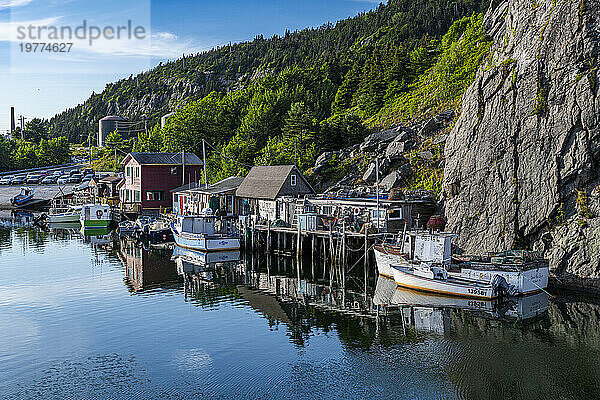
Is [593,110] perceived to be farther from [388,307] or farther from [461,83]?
[461,83]

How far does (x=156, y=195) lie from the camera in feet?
267

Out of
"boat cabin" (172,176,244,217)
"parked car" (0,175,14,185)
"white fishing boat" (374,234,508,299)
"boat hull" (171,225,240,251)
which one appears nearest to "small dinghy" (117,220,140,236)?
"boat cabin" (172,176,244,217)

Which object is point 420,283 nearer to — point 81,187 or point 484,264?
point 484,264

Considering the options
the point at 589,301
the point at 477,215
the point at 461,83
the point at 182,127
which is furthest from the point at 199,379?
the point at 182,127

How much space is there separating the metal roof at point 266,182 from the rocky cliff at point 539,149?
1719cm

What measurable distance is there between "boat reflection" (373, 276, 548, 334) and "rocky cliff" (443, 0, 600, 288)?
458 centimetres

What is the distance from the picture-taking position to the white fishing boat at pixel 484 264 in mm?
Result: 34844

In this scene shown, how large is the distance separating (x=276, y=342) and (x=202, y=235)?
87.9 ft

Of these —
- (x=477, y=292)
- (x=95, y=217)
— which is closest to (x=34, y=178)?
(x=95, y=217)

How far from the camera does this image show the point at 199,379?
2264cm

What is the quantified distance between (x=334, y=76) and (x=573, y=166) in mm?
82836

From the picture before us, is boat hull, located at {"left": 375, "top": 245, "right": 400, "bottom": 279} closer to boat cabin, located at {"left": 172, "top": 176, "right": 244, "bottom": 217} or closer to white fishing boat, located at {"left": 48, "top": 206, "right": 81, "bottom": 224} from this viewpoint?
boat cabin, located at {"left": 172, "top": 176, "right": 244, "bottom": 217}

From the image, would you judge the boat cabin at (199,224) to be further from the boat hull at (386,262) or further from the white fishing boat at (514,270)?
the white fishing boat at (514,270)

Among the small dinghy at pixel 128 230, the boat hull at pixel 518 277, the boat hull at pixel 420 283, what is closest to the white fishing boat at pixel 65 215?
the small dinghy at pixel 128 230
